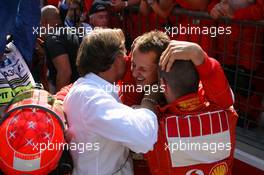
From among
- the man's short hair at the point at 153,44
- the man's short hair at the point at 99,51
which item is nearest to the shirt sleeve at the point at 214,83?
the man's short hair at the point at 153,44

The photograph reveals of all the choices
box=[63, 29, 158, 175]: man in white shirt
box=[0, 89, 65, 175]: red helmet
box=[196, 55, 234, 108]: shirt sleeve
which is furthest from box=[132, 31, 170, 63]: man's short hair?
box=[0, 89, 65, 175]: red helmet

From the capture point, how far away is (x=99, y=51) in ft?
6.08

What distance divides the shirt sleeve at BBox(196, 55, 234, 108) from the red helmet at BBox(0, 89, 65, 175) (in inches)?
24.5

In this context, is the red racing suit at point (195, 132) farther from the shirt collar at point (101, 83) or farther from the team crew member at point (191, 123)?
the shirt collar at point (101, 83)

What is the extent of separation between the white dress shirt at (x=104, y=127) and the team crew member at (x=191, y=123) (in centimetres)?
12

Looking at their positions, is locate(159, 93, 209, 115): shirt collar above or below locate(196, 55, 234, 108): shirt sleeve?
below

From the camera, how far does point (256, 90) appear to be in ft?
8.95

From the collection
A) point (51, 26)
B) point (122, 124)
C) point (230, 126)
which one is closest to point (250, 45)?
point (230, 126)

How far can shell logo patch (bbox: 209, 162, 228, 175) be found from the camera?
6.15ft

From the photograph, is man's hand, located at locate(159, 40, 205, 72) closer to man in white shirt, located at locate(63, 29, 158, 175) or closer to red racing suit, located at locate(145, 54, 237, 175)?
red racing suit, located at locate(145, 54, 237, 175)

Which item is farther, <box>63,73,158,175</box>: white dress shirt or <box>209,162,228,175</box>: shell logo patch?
<box>209,162,228,175</box>: shell logo patch

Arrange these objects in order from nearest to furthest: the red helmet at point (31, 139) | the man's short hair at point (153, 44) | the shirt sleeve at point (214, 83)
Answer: the red helmet at point (31, 139) < the shirt sleeve at point (214, 83) < the man's short hair at point (153, 44)

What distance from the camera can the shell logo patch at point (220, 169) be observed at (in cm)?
187

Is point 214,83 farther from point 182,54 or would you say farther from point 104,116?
point 104,116
